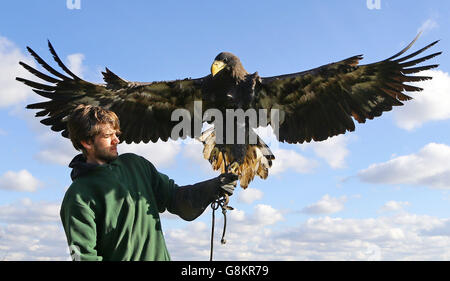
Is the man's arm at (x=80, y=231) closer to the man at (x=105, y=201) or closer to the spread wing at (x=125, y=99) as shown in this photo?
the man at (x=105, y=201)

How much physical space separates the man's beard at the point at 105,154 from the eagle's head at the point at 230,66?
2.80 meters

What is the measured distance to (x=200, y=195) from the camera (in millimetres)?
2818

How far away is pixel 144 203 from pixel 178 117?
3.17 metres

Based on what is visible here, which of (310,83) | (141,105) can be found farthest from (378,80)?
(141,105)

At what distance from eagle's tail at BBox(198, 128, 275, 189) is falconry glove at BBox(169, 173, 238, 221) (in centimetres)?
218

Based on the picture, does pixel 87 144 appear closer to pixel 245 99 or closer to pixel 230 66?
pixel 245 99

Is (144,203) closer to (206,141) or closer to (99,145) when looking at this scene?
(99,145)

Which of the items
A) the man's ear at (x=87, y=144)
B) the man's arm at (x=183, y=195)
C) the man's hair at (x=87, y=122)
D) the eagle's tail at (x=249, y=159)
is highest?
the eagle's tail at (x=249, y=159)

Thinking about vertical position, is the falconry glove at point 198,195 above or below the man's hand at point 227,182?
below

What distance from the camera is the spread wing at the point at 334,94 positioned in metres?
5.25

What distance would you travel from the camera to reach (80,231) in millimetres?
2186

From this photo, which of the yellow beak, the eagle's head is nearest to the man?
→ the yellow beak
